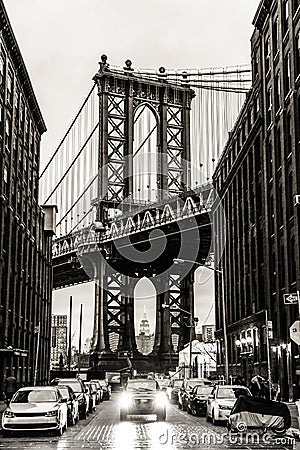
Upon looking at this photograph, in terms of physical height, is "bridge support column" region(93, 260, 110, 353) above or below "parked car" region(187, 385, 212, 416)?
above

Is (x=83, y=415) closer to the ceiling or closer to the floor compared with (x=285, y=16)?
closer to the floor

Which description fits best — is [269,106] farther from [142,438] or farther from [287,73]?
[142,438]

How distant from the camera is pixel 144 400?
2989cm

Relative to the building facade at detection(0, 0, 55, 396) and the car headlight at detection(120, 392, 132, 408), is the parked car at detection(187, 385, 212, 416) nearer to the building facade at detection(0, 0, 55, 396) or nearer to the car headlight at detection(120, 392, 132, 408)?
the car headlight at detection(120, 392, 132, 408)

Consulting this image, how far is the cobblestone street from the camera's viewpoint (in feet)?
63.3

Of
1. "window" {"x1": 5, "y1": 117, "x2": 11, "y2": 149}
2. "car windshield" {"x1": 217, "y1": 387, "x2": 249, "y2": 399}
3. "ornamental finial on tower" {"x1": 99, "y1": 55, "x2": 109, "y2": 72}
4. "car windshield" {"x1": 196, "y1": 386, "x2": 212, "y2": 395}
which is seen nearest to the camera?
"car windshield" {"x1": 217, "y1": 387, "x2": 249, "y2": 399}

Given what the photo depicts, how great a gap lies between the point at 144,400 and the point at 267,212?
26.0 meters

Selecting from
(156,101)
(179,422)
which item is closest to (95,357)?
(156,101)

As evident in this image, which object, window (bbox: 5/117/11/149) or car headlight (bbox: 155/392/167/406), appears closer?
car headlight (bbox: 155/392/167/406)

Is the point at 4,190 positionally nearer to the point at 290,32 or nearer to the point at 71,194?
the point at 290,32

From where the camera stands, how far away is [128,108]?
332 feet

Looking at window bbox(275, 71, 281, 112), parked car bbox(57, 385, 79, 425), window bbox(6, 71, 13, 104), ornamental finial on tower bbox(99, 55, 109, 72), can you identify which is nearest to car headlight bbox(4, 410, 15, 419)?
parked car bbox(57, 385, 79, 425)

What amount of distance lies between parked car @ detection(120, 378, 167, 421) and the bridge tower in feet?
187

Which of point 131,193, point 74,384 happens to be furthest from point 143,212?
point 74,384
